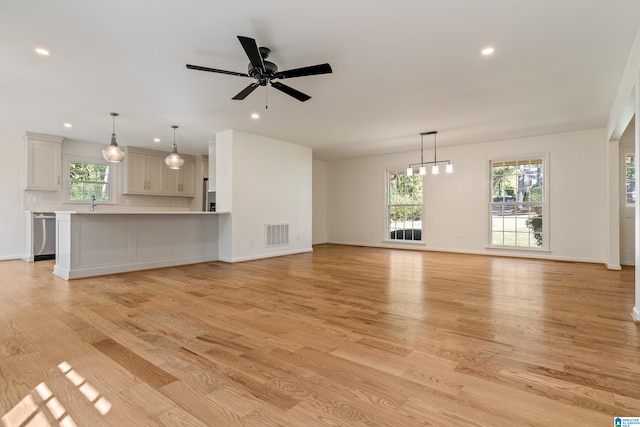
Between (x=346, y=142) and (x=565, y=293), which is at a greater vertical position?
(x=346, y=142)

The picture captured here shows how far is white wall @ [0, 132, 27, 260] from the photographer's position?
625 cm

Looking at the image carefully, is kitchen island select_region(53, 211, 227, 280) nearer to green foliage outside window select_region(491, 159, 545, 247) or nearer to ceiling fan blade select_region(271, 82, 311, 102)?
ceiling fan blade select_region(271, 82, 311, 102)

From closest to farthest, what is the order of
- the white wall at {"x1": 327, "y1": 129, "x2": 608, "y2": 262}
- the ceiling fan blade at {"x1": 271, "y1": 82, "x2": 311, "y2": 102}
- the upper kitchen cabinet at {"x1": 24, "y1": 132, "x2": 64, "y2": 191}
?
the ceiling fan blade at {"x1": 271, "y1": 82, "x2": 311, "y2": 102} < the white wall at {"x1": 327, "y1": 129, "x2": 608, "y2": 262} < the upper kitchen cabinet at {"x1": 24, "y1": 132, "x2": 64, "y2": 191}

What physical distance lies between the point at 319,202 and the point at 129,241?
18.2ft

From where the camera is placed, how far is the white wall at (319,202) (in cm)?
959

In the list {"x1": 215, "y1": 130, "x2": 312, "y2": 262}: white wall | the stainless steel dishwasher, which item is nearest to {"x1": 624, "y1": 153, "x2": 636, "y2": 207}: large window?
{"x1": 215, "y1": 130, "x2": 312, "y2": 262}: white wall

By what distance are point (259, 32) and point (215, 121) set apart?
10.1 feet

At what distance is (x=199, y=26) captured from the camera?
8.86 feet

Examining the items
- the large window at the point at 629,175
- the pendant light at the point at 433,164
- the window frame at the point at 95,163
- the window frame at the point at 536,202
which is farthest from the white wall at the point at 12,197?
the large window at the point at 629,175

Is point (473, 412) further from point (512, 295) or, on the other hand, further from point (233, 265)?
point (233, 265)

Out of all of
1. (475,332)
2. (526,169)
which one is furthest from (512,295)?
(526,169)

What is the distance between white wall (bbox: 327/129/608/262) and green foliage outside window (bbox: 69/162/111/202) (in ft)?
19.3

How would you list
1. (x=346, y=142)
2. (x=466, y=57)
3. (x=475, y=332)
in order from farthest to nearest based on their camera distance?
1. (x=346, y=142)
2. (x=466, y=57)
3. (x=475, y=332)

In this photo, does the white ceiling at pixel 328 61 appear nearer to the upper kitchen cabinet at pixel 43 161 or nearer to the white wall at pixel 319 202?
the upper kitchen cabinet at pixel 43 161
